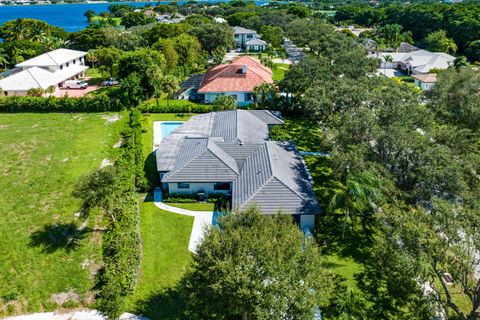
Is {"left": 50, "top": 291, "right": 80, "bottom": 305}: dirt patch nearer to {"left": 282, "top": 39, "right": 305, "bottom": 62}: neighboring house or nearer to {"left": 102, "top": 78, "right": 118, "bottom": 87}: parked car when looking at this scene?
{"left": 102, "top": 78, "right": 118, "bottom": 87}: parked car

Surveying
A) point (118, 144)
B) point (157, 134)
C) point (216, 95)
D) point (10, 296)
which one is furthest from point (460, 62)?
point (10, 296)

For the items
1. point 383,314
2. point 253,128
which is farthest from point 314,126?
point 383,314

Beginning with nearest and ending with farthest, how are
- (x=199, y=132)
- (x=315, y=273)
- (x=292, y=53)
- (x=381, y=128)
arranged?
(x=315, y=273) → (x=381, y=128) → (x=199, y=132) → (x=292, y=53)

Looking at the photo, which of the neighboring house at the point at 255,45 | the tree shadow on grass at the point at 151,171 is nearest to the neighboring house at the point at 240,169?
the tree shadow on grass at the point at 151,171

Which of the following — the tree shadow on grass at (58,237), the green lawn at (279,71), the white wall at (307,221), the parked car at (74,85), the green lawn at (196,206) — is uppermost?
the green lawn at (279,71)

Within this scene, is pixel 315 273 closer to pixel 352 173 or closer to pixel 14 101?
pixel 352 173

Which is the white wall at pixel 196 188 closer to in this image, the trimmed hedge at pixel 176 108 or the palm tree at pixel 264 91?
the trimmed hedge at pixel 176 108
